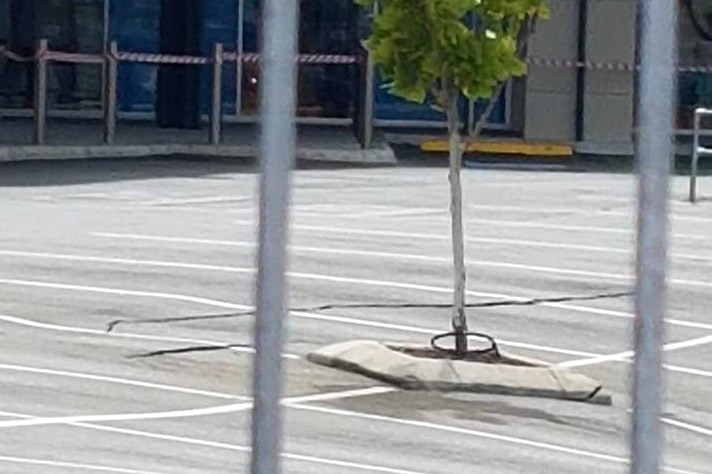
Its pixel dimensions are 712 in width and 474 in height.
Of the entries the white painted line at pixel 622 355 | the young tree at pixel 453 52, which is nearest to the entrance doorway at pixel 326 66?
the white painted line at pixel 622 355

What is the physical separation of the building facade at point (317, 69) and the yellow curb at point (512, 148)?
671 millimetres

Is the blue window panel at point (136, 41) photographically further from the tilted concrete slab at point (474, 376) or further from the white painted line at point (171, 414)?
the white painted line at point (171, 414)

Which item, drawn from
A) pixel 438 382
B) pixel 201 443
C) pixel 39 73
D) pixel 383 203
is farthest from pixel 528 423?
pixel 39 73

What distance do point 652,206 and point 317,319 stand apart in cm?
1104

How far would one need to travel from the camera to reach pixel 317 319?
14086 mm

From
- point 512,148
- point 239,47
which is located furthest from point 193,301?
point 239,47

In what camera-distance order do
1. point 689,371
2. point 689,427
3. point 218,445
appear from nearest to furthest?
1. point 218,445
2. point 689,427
3. point 689,371

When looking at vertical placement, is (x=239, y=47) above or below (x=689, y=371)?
above

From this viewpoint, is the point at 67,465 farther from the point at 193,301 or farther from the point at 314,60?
the point at 314,60

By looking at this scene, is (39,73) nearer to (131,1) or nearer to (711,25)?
(131,1)

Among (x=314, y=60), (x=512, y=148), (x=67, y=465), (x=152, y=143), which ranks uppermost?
(x=314, y=60)

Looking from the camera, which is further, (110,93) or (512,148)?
(512,148)

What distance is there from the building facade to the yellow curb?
0.67 metres

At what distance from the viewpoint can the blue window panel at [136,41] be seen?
3170 cm
